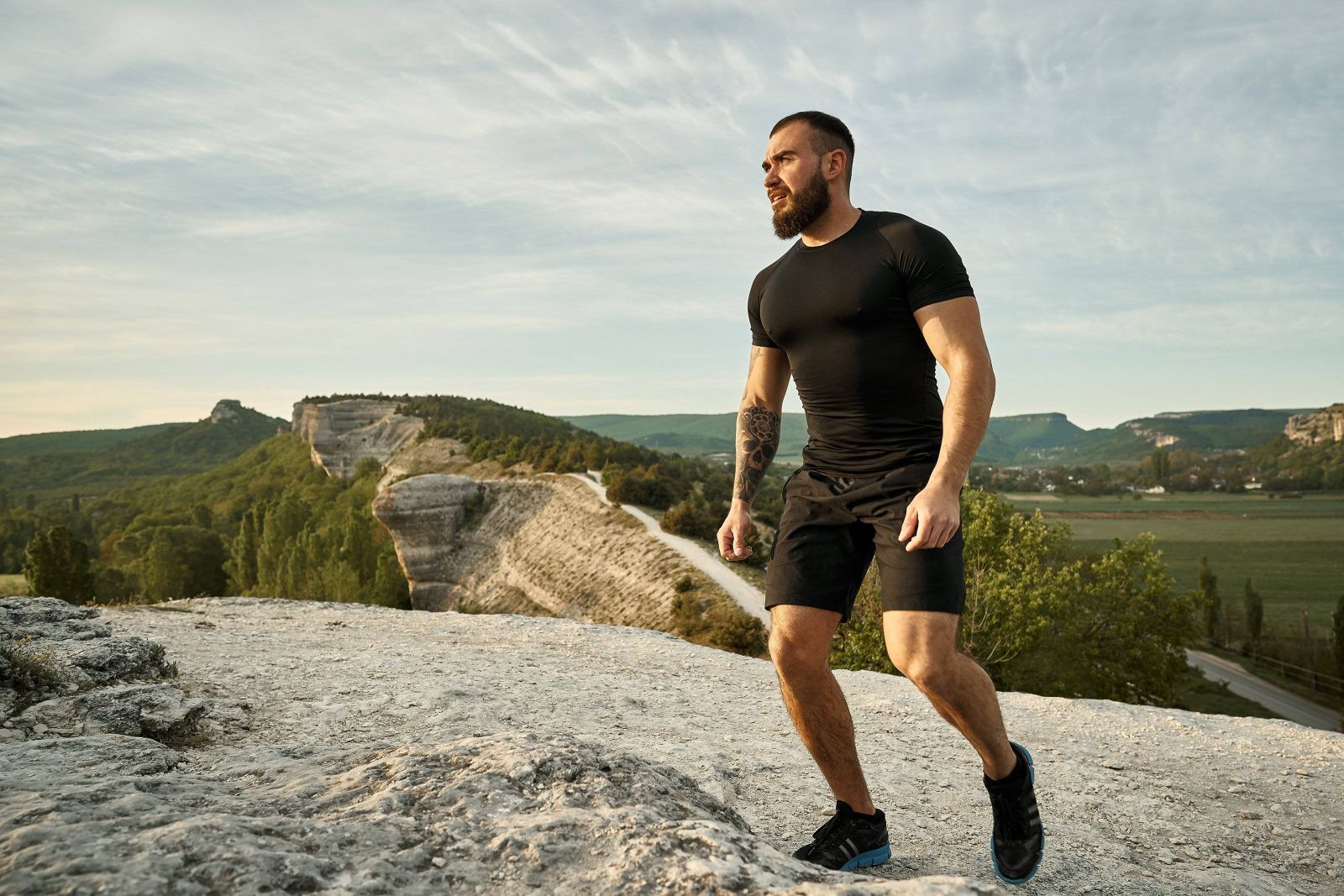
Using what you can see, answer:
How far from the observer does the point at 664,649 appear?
34.0ft

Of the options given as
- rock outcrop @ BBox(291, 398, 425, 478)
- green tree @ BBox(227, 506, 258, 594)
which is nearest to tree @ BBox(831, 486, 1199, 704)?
green tree @ BBox(227, 506, 258, 594)

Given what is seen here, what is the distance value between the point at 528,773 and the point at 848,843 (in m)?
1.76

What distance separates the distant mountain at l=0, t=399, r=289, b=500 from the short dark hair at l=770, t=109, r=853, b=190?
6118 inches

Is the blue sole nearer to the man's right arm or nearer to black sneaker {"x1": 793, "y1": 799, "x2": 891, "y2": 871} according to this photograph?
black sneaker {"x1": 793, "y1": 799, "x2": 891, "y2": 871}

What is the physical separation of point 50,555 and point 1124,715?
32.3m

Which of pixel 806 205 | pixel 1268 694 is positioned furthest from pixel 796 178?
pixel 1268 694

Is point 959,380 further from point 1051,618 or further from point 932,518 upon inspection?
point 1051,618

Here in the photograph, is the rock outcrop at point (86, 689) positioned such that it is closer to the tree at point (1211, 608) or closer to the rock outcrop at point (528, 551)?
the rock outcrop at point (528, 551)

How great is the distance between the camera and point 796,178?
3.76 meters

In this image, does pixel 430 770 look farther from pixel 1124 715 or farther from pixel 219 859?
pixel 1124 715

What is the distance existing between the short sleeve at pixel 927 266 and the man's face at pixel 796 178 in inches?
17.9

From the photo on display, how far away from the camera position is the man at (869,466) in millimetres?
3307

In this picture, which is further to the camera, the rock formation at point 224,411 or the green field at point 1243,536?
the rock formation at point 224,411

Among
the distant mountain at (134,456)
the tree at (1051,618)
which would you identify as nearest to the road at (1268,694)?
the tree at (1051,618)
